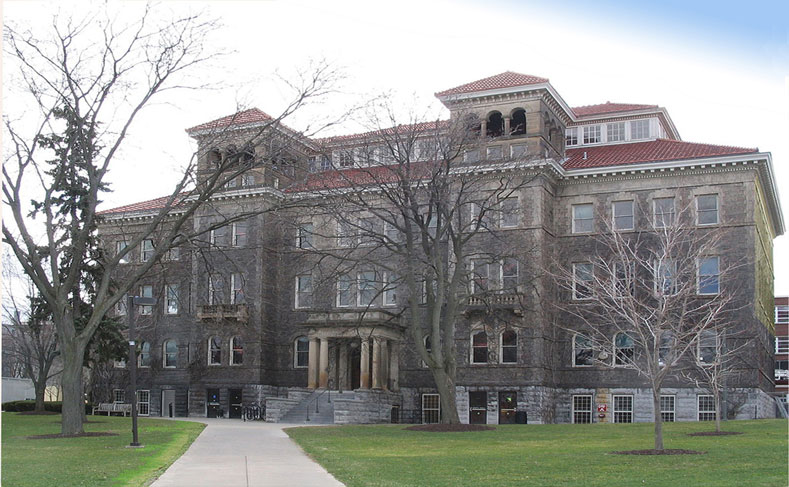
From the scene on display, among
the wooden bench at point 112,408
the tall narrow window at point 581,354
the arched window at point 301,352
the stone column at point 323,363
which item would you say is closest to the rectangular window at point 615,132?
the tall narrow window at point 581,354

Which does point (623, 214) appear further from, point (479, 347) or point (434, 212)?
point (434, 212)

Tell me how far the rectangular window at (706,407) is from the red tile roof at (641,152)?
12005 mm

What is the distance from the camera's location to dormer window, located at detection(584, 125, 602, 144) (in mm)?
54812

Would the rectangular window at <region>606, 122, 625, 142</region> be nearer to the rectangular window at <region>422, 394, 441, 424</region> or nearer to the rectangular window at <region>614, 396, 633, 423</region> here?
the rectangular window at <region>614, 396, 633, 423</region>

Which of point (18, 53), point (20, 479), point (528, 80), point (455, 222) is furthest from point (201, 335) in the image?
point (20, 479)

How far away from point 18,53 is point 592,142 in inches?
1390

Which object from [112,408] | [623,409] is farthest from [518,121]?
[112,408]

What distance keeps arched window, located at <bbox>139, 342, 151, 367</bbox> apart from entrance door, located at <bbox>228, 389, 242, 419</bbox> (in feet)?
23.5

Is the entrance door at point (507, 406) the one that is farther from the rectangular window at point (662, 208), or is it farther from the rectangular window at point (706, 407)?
the rectangular window at point (662, 208)

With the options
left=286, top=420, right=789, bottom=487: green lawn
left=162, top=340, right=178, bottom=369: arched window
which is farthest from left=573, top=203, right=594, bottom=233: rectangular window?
left=162, top=340, right=178, bottom=369: arched window

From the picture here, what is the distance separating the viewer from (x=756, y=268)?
45844mm

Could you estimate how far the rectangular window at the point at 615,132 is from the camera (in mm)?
54375

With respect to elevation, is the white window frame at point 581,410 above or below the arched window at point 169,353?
below

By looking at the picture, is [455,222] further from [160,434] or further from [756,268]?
[160,434]
